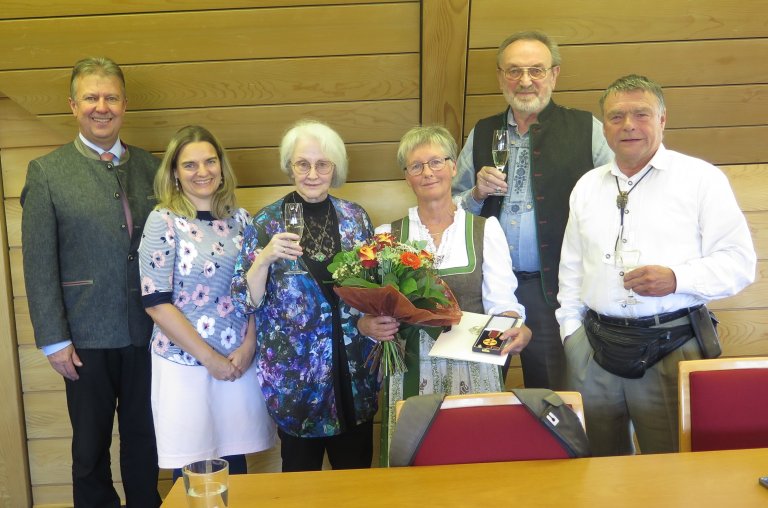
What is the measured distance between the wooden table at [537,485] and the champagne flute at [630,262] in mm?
656

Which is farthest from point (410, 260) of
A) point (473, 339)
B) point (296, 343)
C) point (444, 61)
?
point (444, 61)

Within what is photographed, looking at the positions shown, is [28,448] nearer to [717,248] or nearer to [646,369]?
Result: [646,369]

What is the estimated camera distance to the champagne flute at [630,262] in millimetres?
2055

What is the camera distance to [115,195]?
2727mm

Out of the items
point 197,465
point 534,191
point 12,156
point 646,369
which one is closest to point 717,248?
point 646,369

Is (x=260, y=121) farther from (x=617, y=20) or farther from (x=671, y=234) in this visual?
(x=671, y=234)

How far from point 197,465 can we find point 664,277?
57.9 inches

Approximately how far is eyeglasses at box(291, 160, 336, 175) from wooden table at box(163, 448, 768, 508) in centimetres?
117

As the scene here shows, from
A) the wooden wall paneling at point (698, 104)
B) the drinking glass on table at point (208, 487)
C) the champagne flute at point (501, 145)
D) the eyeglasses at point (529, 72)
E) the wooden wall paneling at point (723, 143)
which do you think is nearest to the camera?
the drinking glass on table at point (208, 487)

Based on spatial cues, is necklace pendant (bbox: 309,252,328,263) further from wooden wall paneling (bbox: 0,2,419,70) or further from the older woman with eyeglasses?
wooden wall paneling (bbox: 0,2,419,70)

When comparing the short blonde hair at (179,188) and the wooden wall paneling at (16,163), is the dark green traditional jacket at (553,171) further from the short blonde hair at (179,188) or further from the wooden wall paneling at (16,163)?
the wooden wall paneling at (16,163)

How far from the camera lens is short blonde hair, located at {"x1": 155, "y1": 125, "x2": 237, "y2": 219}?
2518 mm

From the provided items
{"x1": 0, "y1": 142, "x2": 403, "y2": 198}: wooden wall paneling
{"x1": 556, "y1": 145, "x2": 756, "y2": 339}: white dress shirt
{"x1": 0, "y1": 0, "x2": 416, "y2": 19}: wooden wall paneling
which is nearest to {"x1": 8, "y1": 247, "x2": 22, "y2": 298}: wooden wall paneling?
{"x1": 0, "y1": 142, "x2": 403, "y2": 198}: wooden wall paneling

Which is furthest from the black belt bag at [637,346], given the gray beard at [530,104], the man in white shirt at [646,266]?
the gray beard at [530,104]
